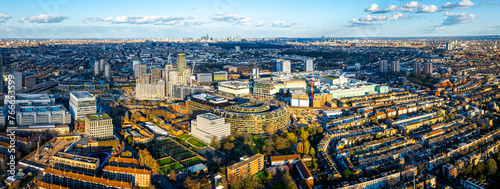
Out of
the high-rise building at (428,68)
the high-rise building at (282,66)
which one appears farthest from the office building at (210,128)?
the high-rise building at (428,68)

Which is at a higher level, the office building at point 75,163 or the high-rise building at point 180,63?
the high-rise building at point 180,63

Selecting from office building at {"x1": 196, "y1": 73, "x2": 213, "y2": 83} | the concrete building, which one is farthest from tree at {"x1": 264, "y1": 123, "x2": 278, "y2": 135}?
office building at {"x1": 196, "y1": 73, "x2": 213, "y2": 83}

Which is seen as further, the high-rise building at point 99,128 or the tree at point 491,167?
the high-rise building at point 99,128

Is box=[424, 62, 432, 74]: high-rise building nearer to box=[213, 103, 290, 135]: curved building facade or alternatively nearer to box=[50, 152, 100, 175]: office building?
box=[213, 103, 290, 135]: curved building facade


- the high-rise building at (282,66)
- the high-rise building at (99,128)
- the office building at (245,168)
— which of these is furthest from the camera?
the high-rise building at (282,66)

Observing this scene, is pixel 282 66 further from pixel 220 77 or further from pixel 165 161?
pixel 165 161

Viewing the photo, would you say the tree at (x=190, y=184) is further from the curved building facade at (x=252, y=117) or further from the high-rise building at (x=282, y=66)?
the high-rise building at (x=282, y=66)

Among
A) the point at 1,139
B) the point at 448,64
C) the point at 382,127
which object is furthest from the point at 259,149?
the point at 448,64
